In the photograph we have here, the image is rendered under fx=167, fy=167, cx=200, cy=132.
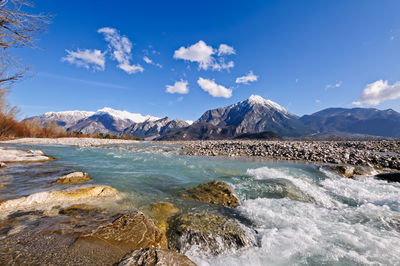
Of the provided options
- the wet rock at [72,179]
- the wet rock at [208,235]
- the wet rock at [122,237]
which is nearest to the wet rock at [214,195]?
the wet rock at [208,235]

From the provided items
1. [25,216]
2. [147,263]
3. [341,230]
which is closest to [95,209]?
[25,216]

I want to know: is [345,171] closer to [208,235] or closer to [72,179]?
[208,235]

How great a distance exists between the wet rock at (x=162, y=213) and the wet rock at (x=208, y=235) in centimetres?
19

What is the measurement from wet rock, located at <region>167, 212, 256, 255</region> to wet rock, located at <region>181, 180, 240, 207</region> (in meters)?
1.32

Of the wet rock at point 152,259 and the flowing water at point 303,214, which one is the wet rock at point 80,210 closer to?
the flowing water at point 303,214

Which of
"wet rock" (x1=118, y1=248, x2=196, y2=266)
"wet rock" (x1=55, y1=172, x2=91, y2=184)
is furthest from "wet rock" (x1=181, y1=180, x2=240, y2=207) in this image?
"wet rock" (x1=55, y1=172, x2=91, y2=184)

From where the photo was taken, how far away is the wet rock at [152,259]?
6.51ft

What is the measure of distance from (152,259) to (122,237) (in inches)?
34.7

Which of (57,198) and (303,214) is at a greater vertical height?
(57,198)

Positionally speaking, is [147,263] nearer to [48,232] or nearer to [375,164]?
[48,232]

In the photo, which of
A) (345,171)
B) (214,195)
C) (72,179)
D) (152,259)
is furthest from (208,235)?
(345,171)

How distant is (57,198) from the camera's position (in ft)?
13.7

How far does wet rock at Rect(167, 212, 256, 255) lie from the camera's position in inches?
122

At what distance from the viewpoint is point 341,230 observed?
3.72 metres
